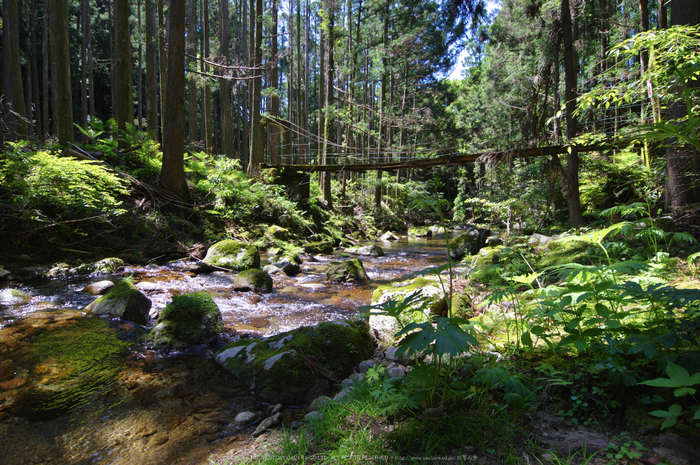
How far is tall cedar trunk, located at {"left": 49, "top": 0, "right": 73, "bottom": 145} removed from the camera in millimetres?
8164

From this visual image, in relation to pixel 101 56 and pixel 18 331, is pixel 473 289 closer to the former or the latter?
pixel 18 331

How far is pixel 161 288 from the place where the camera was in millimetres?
5109

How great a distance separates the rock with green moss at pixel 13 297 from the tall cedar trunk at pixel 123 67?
5875 mm

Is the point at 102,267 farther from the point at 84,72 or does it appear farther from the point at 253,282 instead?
the point at 84,72

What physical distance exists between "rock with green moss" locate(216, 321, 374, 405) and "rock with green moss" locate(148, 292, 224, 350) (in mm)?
472

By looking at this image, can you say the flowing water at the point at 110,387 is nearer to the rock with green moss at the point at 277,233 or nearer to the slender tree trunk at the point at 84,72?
the rock with green moss at the point at 277,233

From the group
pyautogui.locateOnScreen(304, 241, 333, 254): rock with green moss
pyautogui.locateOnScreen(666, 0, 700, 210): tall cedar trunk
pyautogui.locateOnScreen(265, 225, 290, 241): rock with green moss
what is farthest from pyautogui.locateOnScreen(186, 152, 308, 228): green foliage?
pyautogui.locateOnScreen(666, 0, 700, 210): tall cedar trunk

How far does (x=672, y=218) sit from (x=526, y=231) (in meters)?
4.57

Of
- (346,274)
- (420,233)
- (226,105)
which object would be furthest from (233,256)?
(226,105)

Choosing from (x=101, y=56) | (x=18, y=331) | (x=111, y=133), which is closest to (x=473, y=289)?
(x=18, y=331)

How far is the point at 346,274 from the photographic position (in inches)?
254

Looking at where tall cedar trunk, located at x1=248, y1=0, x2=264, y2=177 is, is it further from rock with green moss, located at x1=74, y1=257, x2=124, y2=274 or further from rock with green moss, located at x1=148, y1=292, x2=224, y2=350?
rock with green moss, located at x1=148, y1=292, x2=224, y2=350

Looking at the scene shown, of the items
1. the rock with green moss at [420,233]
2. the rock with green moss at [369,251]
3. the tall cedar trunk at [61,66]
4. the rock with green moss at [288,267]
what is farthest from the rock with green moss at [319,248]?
the rock with green moss at [420,233]

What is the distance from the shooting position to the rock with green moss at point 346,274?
6.43 metres
